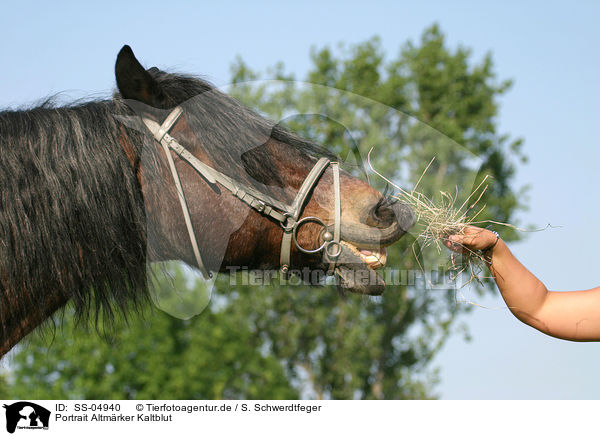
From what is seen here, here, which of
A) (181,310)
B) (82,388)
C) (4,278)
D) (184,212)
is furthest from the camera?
(82,388)

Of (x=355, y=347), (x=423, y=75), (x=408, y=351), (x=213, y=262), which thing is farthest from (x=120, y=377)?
(x=213, y=262)

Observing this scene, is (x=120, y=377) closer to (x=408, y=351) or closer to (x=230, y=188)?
(x=408, y=351)

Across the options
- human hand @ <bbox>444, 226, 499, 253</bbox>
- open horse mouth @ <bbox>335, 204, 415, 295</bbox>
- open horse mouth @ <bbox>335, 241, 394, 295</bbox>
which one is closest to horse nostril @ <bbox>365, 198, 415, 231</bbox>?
open horse mouth @ <bbox>335, 204, 415, 295</bbox>

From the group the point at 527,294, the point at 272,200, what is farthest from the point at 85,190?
the point at 527,294

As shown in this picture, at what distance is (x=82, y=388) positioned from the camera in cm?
1711

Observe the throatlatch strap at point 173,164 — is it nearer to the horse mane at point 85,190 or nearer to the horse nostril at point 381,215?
the horse mane at point 85,190

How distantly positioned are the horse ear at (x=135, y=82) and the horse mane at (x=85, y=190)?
55mm

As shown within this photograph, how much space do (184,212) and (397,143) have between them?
27.8ft

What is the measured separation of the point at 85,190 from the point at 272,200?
83 centimetres

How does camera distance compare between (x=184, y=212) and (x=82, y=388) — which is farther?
(x=82, y=388)
